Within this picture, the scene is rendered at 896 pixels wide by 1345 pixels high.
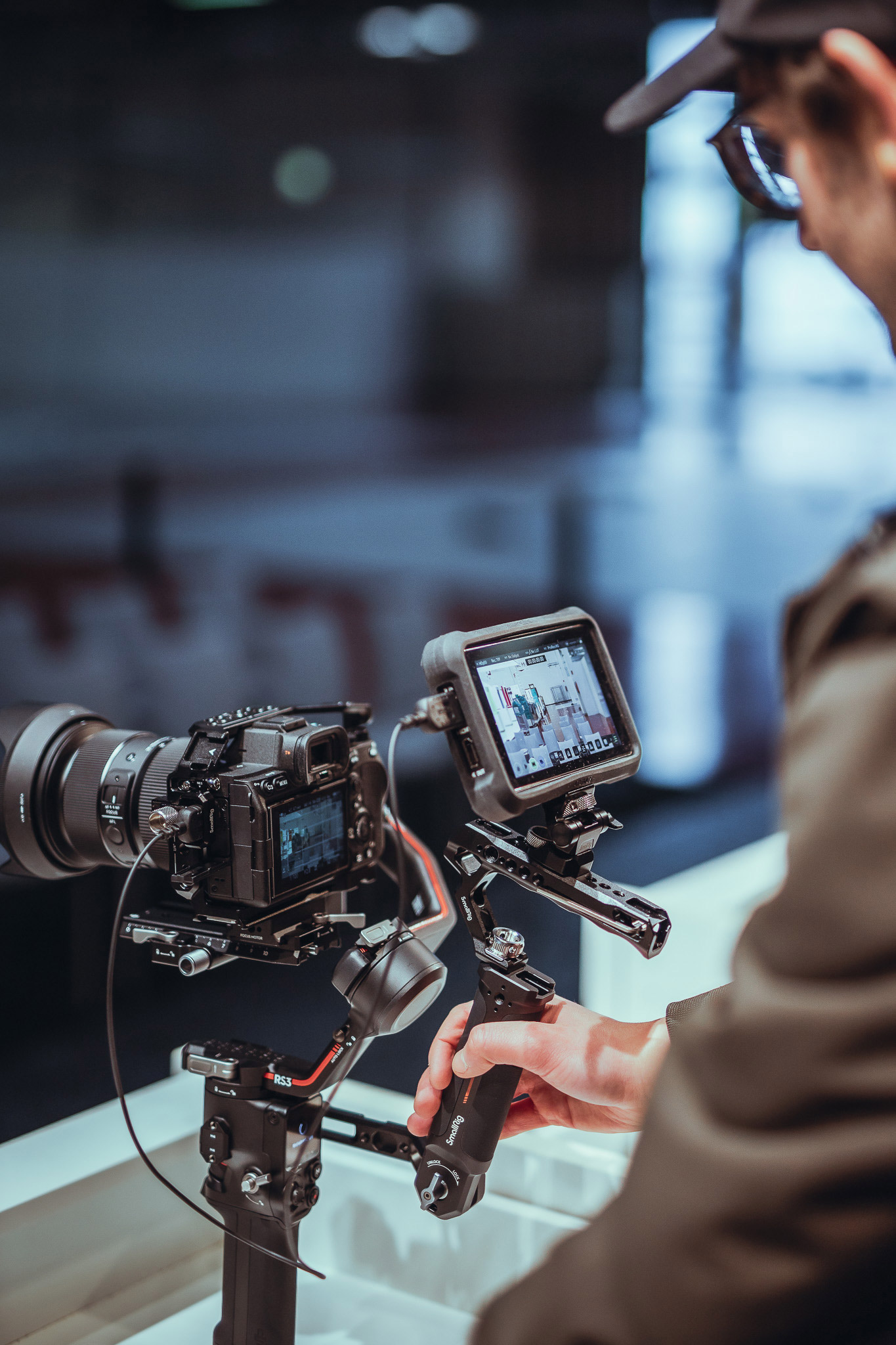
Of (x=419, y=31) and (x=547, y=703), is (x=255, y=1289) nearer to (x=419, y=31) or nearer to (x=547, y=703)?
(x=547, y=703)

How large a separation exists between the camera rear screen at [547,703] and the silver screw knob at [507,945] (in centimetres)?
16

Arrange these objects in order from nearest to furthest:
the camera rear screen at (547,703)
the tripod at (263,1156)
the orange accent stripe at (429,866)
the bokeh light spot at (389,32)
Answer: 1. the camera rear screen at (547,703)
2. the tripod at (263,1156)
3. the orange accent stripe at (429,866)
4. the bokeh light spot at (389,32)

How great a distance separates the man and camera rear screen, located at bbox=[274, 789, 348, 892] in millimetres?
524

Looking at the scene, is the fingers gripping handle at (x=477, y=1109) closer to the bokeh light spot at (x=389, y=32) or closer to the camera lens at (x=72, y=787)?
the camera lens at (x=72, y=787)

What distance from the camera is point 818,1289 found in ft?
1.69

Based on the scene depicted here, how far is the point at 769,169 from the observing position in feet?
2.94

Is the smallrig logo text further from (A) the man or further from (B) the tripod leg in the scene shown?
(A) the man

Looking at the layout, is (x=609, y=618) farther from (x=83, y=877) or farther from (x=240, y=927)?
(x=240, y=927)

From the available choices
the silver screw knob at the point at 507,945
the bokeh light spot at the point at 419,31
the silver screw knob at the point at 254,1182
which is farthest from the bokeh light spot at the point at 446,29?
the silver screw knob at the point at 254,1182

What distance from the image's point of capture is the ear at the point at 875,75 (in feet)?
1.85

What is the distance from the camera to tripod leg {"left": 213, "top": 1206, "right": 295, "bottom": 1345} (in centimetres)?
114

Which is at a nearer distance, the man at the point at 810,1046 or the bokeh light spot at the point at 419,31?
the man at the point at 810,1046

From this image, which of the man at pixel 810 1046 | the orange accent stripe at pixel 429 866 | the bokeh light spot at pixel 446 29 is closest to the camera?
the man at pixel 810 1046

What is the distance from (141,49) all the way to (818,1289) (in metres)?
5.89
